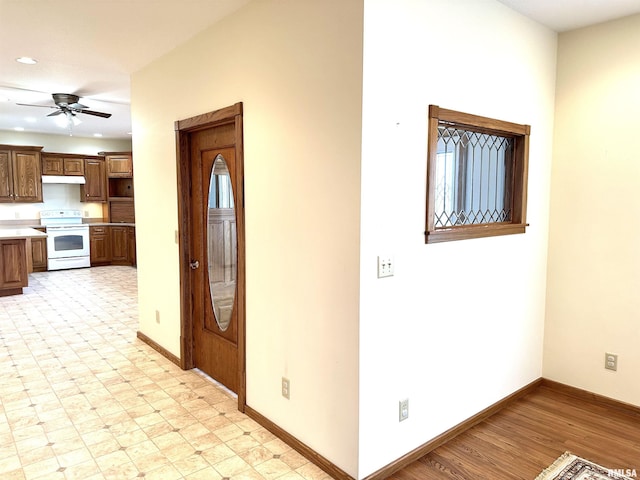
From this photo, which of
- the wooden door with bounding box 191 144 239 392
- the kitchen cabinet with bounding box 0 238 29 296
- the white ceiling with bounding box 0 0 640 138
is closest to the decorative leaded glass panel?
the white ceiling with bounding box 0 0 640 138

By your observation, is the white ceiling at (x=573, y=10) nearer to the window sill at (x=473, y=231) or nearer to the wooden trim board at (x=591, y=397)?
the window sill at (x=473, y=231)

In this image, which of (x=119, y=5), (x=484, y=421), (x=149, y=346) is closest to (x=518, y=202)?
(x=484, y=421)

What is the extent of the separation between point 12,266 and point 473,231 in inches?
263

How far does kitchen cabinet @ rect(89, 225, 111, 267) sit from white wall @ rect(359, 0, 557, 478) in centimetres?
859

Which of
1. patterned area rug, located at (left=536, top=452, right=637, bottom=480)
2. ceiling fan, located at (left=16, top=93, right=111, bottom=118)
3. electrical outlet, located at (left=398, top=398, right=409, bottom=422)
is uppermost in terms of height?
ceiling fan, located at (left=16, top=93, right=111, bottom=118)

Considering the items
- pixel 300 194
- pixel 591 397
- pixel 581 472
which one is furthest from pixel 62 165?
pixel 581 472

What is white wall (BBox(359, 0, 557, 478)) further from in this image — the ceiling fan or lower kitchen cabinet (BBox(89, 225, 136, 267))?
lower kitchen cabinet (BBox(89, 225, 136, 267))

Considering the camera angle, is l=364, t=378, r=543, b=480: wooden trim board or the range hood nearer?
l=364, t=378, r=543, b=480: wooden trim board

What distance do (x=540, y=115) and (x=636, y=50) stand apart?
68cm

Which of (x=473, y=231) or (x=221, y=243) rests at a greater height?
→ (x=473, y=231)

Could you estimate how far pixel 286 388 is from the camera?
103 inches

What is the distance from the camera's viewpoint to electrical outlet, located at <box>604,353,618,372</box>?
3141 mm

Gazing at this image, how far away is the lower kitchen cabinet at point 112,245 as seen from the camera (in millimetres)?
9258

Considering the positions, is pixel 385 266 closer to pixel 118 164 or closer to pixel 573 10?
pixel 573 10
